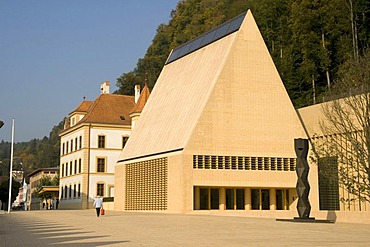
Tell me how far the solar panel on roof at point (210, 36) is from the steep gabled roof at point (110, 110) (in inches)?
684

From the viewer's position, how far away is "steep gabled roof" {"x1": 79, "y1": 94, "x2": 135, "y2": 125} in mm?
64137

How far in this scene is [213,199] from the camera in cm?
3834

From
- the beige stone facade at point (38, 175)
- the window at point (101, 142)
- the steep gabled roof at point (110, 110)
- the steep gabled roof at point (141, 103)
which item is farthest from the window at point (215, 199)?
the beige stone facade at point (38, 175)

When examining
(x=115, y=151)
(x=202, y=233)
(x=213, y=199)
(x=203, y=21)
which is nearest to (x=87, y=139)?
(x=115, y=151)

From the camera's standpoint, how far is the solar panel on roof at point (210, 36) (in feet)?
135

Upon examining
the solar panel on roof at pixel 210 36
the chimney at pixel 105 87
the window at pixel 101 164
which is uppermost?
the chimney at pixel 105 87

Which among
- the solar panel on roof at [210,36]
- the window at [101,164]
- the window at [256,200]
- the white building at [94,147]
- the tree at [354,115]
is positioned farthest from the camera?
the window at [101,164]

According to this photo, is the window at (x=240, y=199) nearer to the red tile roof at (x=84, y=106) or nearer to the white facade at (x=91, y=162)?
the white facade at (x=91, y=162)

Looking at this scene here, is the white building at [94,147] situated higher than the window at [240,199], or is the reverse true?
the white building at [94,147]

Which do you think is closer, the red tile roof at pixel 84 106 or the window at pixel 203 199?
the window at pixel 203 199

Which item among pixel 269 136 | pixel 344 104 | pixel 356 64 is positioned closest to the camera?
pixel 356 64

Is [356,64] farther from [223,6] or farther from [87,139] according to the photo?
[223,6]

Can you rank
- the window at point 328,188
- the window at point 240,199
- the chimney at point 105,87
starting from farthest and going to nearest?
the chimney at point 105,87
the window at point 240,199
the window at point 328,188

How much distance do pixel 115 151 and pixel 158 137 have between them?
2313cm
